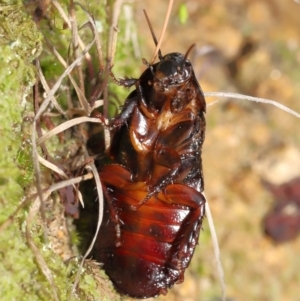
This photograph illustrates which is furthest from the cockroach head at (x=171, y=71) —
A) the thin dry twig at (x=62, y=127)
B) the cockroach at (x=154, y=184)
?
the thin dry twig at (x=62, y=127)

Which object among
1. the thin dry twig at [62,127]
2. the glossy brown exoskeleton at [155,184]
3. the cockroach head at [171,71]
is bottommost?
the glossy brown exoskeleton at [155,184]

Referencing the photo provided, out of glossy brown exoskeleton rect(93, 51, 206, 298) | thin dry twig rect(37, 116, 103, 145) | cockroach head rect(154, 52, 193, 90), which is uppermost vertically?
cockroach head rect(154, 52, 193, 90)

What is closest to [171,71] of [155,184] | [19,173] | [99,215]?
[155,184]

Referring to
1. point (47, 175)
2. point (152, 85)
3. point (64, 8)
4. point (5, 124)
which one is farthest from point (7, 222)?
point (64, 8)

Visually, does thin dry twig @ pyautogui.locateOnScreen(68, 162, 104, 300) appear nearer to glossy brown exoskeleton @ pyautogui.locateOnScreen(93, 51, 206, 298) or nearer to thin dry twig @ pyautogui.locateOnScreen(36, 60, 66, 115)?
glossy brown exoskeleton @ pyautogui.locateOnScreen(93, 51, 206, 298)

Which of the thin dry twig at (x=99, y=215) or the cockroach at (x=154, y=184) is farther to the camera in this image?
the cockroach at (x=154, y=184)

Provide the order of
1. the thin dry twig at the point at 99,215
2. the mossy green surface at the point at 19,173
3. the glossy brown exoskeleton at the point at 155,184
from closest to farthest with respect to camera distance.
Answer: the mossy green surface at the point at 19,173
the thin dry twig at the point at 99,215
the glossy brown exoskeleton at the point at 155,184

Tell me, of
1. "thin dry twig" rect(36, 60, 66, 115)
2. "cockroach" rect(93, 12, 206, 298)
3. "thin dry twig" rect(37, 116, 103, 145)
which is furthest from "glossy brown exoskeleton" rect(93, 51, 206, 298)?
"thin dry twig" rect(36, 60, 66, 115)

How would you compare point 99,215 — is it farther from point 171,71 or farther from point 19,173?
point 171,71

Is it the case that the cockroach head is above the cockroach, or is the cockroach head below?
above

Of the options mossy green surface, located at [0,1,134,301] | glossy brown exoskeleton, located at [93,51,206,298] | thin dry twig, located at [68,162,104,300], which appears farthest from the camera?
glossy brown exoskeleton, located at [93,51,206,298]

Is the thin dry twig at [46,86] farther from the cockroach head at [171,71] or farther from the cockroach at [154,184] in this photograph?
the cockroach head at [171,71]
